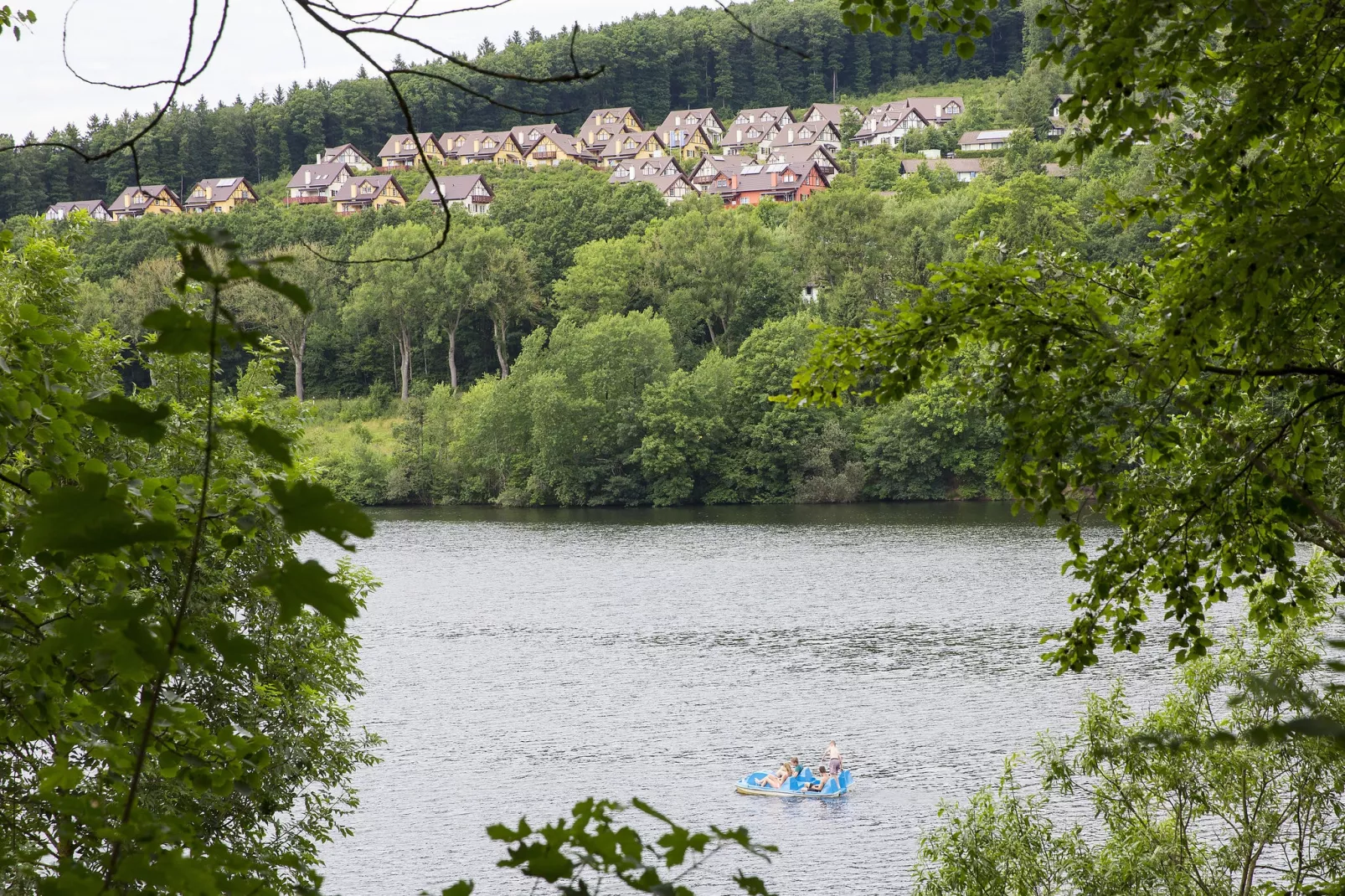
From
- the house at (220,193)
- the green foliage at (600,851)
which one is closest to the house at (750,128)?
the house at (220,193)

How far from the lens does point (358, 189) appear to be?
117750 millimetres

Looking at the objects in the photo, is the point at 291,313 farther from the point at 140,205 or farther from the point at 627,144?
the point at 627,144

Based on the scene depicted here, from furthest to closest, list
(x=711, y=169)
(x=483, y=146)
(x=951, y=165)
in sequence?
1. (x=483, y=146)
2. (x=711, y=169)
3. (x=951, y=165)

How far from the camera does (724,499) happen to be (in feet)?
213

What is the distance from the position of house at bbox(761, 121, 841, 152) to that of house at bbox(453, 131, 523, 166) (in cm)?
2514

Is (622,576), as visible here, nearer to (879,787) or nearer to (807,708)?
(807,708)

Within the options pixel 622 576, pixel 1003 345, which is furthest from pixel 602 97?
pixel 1003 345

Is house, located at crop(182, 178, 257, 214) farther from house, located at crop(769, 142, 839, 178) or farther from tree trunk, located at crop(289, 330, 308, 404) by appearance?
house, located at crop(769, 142, 839, 178)

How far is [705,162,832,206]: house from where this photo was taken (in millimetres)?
110188

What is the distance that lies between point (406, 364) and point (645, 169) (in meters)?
46.6

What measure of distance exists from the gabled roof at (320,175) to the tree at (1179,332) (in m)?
122

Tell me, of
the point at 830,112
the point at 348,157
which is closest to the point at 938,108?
the point at 830,112

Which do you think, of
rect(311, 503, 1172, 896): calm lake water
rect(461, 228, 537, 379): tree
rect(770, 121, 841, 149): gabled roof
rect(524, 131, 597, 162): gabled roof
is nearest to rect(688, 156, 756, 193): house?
rect(770, 121, 841, 149): gabled roof

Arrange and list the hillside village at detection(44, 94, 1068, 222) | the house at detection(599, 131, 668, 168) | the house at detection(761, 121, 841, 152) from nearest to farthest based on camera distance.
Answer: the hillside village at detection(44, 94, 1068, 222) < the house at detection(761, 121, 841, 152) < the house at detection(599, 131, 668, 168)
